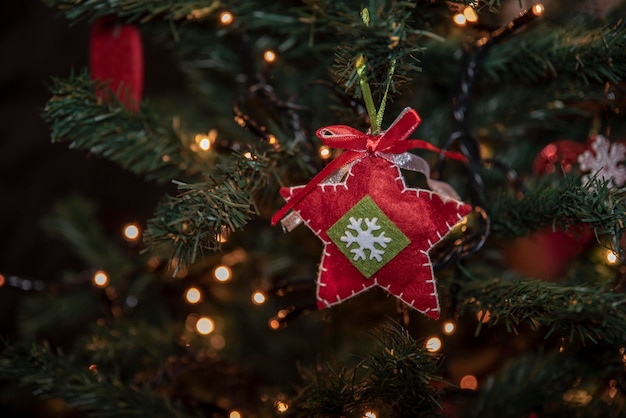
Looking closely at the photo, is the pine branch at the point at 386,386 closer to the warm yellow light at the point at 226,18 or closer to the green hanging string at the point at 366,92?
the green hanging string at the point at 366,92

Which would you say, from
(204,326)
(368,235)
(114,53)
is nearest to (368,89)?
(368,235)

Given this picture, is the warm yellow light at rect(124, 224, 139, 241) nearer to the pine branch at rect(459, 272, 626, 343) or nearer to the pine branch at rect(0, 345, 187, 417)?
the pine branch at rect(0, 345, 187, 417)

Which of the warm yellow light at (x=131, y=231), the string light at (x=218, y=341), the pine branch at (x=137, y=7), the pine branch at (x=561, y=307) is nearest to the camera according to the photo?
the pine branch at (x=561, y=307)

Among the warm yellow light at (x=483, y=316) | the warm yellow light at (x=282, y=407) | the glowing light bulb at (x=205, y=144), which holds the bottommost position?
the warm yellow light at (x=282, y=407)

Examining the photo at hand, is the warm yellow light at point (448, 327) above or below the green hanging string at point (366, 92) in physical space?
below

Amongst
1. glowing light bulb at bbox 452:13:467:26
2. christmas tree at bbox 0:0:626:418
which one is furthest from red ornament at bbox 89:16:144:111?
glowing light bulb at bbox 452:13:467:26

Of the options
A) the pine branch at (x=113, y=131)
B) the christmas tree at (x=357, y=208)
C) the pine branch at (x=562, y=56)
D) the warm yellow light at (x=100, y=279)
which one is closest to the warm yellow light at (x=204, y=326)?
the christmas tree at (x=357, y=208)

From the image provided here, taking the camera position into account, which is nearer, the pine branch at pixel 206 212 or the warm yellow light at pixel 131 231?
the pine branch at pixel 206 212
